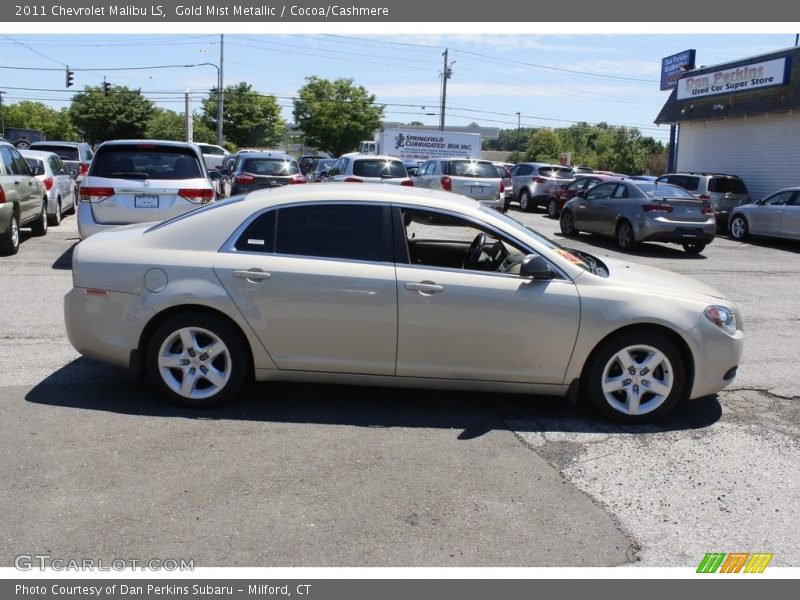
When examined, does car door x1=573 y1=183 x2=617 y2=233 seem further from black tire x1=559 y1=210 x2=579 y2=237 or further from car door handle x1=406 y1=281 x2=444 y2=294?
car door handle x1=406 y1=281 x2=444 y2=294

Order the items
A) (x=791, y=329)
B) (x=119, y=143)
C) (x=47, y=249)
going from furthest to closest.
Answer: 1. (x=47, y=249)
2. (x=119, y=143)
3. (x=791, y=329)

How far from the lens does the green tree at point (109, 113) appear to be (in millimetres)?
65875

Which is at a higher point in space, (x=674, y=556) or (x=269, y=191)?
(x=269, y=191)

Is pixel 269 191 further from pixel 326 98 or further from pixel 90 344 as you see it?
pixel 326 98

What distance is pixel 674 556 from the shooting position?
3.76 meters

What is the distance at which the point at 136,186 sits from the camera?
10.5m

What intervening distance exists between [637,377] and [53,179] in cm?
1370

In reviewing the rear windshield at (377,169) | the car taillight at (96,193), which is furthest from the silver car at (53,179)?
the rear windshield at (377,169)

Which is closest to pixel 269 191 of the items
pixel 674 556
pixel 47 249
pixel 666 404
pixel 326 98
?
pixel 666 404

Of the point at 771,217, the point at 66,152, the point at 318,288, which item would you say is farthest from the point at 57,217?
the point at 771,217

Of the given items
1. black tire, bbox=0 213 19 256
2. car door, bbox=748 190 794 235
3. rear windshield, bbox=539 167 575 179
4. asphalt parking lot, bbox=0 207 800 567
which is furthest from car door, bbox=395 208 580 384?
rear windshield, bbox=539 167 575 179

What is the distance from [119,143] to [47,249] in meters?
3.03

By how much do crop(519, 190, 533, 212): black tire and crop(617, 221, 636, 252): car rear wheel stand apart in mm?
11278

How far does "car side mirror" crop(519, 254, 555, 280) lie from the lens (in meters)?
5.23
